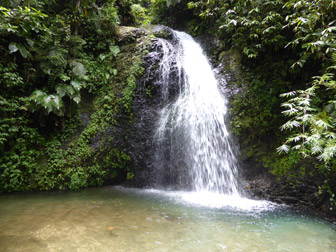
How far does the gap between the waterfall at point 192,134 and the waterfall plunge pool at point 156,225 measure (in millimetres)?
753

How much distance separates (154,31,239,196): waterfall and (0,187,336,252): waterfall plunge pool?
75cm

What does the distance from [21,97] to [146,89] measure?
357 centimetres

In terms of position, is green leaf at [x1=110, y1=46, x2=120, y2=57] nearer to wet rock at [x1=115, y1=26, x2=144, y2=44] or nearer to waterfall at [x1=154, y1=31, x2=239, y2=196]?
wet rock at [x1=115, y1=26, x2=144, y2=44]

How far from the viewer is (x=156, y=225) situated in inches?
114

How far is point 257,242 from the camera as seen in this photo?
2.45 metres

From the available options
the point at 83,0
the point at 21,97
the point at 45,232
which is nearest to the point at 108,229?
the point at 45,232

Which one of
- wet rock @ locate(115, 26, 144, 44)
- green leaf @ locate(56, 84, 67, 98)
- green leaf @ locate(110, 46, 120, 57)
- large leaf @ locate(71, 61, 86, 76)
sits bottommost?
green leaf @ locate(56, 84, 67, 98)

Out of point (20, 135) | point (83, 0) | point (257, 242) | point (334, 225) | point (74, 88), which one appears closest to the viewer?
point (257, 242)

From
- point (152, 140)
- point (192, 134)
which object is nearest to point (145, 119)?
point (152, 140)

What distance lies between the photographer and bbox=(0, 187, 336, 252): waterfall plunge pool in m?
2.34

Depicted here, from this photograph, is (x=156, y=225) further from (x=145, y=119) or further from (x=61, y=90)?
(x=61, y=90)

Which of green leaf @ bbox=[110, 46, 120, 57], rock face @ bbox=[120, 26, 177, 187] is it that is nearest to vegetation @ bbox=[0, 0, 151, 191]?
rock face @ bbox=[120, 26, 177, 187]

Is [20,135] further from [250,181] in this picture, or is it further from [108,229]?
[250,181]

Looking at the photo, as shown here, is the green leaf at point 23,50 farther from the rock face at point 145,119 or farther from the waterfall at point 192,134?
the waterfall at point 192,134
